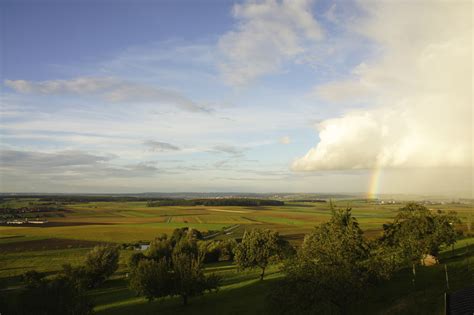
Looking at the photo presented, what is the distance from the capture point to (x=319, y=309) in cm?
2841

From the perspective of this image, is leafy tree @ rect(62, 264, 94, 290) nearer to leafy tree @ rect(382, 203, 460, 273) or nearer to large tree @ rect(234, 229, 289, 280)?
large tree @ rect(234, 229, 289, 280)

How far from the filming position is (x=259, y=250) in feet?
185

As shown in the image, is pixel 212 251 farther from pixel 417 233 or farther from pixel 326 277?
pixel 326 277

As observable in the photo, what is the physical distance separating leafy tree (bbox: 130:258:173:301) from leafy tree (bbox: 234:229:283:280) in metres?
15.0

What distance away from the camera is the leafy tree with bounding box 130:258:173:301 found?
44.7 metres

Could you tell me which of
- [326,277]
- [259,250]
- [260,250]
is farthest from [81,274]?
[326,277]

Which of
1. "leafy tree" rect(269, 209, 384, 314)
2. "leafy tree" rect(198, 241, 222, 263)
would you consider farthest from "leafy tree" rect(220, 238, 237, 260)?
"leafy tree" rect(269, 209, 384, 314)

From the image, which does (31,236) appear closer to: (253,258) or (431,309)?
(253,258)

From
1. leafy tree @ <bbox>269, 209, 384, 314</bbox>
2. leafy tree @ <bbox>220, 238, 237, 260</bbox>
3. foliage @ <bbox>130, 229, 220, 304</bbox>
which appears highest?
leafy tree @ <bbox>269, 209, 384, 314</bbox>

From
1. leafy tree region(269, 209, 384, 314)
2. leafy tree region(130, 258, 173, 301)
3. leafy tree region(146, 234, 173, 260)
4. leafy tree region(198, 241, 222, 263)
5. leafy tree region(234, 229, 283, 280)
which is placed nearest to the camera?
leafy tree region(269, 209, 384, 314)

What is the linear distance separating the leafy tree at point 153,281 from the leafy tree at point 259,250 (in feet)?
49.2

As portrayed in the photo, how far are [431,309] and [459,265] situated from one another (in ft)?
66.0

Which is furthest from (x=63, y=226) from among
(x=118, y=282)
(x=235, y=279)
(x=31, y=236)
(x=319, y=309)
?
(x=319, y=309)

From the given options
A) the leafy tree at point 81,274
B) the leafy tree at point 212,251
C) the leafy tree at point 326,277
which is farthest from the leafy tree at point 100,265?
the leafy tree at point 326,277
